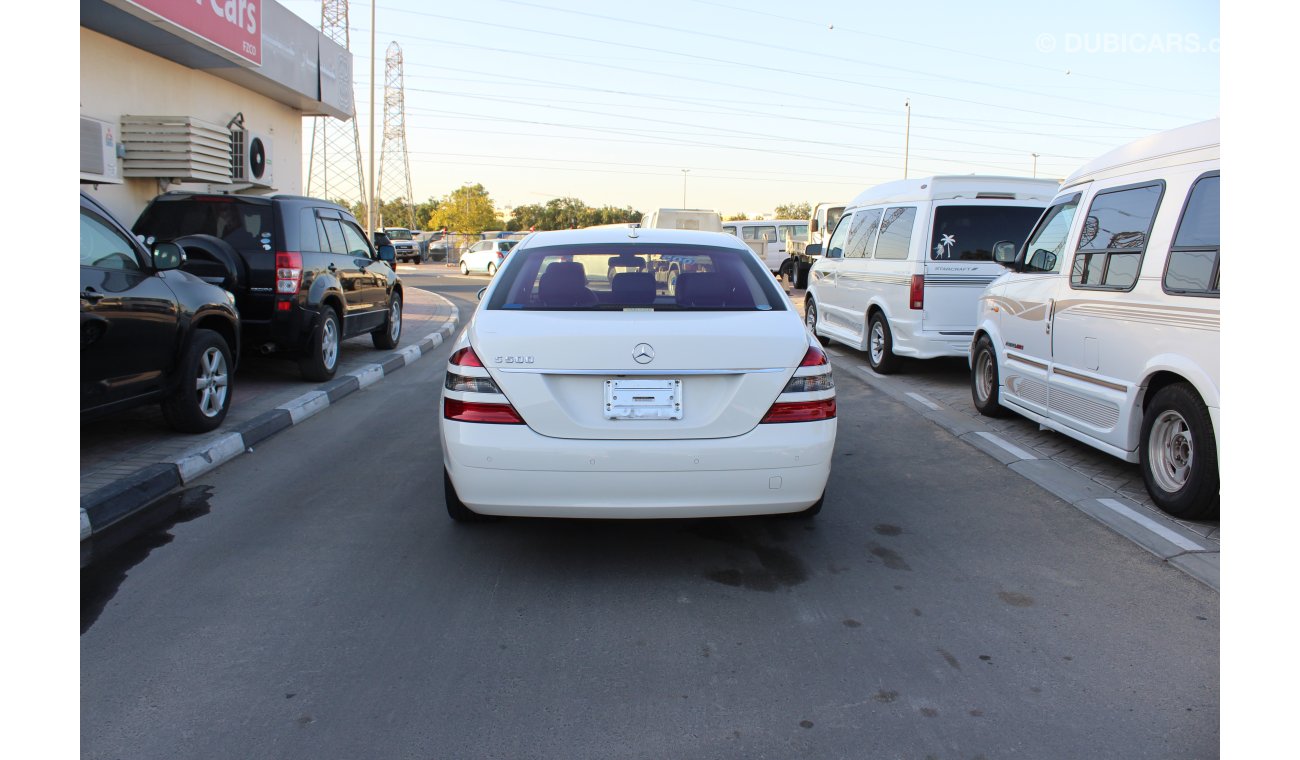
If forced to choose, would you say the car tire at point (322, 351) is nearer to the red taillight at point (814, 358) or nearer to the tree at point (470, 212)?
the red taillight at point (814, 358)

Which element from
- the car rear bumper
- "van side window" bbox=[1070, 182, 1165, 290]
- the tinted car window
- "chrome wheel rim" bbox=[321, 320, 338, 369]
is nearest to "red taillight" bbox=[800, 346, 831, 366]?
the car rear bumper

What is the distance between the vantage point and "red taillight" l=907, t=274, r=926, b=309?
9352 mm

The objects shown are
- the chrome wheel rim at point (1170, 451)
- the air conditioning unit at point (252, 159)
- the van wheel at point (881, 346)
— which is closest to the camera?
the chrome wheel rim at point (1170, 451)

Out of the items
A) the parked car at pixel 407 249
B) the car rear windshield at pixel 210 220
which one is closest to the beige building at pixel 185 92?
the car rear windshield at pixel 210 220

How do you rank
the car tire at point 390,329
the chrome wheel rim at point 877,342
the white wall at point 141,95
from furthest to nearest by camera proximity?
the car tire at point 390,329, the white wall at point 141,95, the chrome wheel rim at point 877,342

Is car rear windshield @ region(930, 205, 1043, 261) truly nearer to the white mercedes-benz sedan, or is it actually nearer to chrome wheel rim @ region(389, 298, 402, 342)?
the white mercedes-benz sedan

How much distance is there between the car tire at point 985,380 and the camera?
25.0 feet

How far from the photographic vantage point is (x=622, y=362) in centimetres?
386

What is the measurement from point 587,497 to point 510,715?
3.62 feet

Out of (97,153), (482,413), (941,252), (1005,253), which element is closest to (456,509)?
(482,413)

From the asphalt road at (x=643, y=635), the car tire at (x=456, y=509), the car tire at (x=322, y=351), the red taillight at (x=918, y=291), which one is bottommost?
the asphalt road at (x=643, y=635)

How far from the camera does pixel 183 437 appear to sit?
21.7 ft

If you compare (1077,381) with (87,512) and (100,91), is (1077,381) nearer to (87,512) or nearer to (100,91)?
(87,512)
